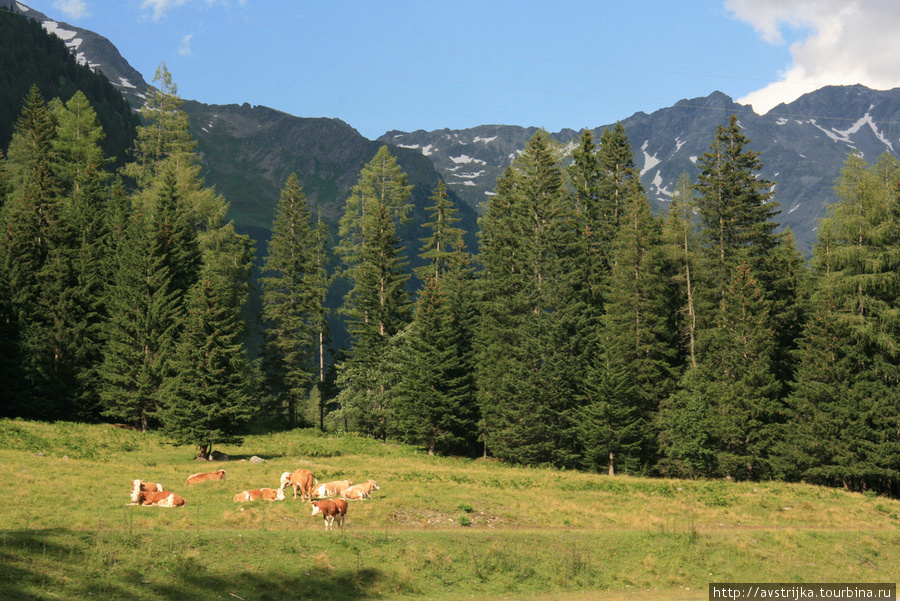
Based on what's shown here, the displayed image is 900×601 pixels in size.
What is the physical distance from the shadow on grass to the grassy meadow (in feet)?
0.15

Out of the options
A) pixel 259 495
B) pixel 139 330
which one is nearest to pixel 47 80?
pixel 139 330

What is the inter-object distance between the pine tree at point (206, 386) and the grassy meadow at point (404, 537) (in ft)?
5.54

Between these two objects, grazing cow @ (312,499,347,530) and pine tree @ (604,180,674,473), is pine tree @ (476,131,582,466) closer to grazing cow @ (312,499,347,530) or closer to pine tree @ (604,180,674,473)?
pine tree @ (604,180,674,473)

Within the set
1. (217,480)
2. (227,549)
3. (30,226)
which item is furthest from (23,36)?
(227,549)

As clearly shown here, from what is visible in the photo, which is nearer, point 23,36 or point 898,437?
point 898,437

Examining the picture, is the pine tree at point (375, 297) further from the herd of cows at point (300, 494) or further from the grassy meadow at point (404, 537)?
the herd of cows at point (300, 494)

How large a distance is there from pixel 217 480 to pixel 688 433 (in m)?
31.4

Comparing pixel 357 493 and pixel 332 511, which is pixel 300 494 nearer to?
pixel 357 493

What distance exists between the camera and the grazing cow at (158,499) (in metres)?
22.1

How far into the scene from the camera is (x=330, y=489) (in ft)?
85.5

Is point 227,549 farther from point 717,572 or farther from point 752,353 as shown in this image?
point 752,353

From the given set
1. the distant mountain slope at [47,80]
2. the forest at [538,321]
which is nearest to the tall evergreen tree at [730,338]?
the forest at [538,321]

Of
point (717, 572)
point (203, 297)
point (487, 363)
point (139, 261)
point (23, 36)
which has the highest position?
point (23, 36)

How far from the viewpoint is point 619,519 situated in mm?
27406
